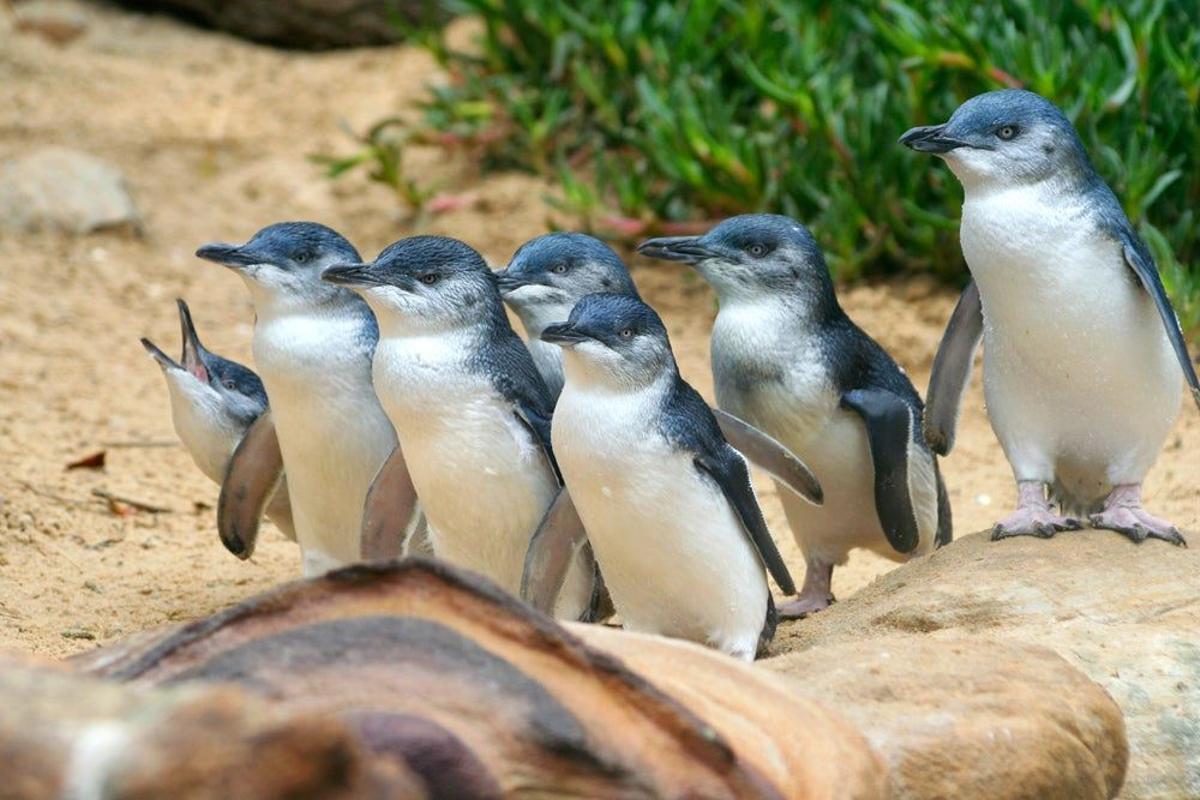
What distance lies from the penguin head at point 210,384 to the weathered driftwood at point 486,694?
2.42m

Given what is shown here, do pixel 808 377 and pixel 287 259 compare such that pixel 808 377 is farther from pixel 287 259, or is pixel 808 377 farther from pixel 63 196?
pixel 63 196

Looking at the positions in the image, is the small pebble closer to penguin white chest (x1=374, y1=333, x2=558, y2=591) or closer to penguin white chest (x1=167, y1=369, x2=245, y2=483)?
penguin white chest (x1=167, y1=369, x2=245, y2=483)

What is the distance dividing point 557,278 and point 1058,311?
1382mm

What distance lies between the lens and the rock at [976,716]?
3.27m

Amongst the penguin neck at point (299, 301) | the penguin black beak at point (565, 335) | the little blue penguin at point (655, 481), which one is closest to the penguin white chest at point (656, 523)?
the little blue penguin at point (655, 481)

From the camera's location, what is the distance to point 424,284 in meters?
4.68

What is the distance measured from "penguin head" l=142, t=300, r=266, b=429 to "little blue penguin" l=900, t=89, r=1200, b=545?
214 centimetres

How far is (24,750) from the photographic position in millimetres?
2029

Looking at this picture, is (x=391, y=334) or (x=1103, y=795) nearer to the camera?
(x=1103, y=795)

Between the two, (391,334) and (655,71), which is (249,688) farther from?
(655,71)

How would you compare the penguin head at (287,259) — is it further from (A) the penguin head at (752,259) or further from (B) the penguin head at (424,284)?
(A) the penguin head at (752,259)

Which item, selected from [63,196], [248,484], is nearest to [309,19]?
[63,196]

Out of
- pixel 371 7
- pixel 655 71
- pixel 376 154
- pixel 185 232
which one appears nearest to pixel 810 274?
pixel 655 71

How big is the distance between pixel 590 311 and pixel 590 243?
924 mm
